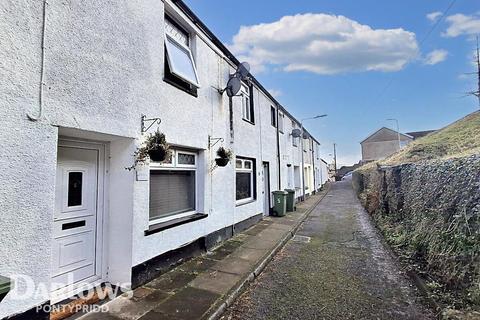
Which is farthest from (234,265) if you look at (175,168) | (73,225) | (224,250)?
(73,225)

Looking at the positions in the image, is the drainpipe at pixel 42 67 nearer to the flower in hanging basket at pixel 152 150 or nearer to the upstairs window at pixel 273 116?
the flower in hanging basket at pixel 152 150

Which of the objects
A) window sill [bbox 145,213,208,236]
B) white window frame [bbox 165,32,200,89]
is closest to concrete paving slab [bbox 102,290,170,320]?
window sill [bbox 145,213,208,236]

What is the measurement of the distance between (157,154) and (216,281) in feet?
8.33

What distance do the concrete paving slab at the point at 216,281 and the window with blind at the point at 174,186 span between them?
146 centimetres

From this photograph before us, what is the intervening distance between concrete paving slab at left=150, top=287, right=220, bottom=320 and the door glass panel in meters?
1.99

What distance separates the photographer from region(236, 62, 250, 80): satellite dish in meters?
8.28

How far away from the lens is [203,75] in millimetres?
7000

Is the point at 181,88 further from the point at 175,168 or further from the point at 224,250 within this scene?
the point at 224,250

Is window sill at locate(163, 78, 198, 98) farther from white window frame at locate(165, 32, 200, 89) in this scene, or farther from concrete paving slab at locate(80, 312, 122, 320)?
concrete paving slab at locate(80, 312, 122, 320)

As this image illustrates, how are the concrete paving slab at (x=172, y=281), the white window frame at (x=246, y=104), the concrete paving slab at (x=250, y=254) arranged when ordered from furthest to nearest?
the white window frame at (x=246, y=104)
the concrete paving slab at (x=250, y=254)
the concrete paving slab at (x=172, y=281)

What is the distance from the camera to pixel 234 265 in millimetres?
5816

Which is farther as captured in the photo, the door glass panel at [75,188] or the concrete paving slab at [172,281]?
the concrete paving slab at [172,281]

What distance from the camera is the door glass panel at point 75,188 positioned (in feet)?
13.2

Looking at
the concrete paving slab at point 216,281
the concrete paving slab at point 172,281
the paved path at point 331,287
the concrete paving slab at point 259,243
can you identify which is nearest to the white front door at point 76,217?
the concrete paving slab at point 172,281
